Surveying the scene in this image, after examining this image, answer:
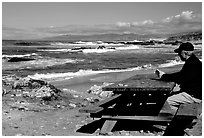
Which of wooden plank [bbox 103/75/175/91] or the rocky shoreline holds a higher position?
wooden plank [bbox 103/75/175/91]

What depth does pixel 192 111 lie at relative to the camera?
185 inches

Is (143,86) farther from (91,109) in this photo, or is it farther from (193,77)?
(91,109)

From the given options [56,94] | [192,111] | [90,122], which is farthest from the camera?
[56,94]

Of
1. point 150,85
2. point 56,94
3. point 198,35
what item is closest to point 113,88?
point 150,85

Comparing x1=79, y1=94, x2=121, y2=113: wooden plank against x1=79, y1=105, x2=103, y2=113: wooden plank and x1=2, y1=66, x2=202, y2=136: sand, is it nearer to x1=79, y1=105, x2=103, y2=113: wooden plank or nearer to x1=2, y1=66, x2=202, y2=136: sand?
x1=79, y1=105, x2=103, y2=113: wooden plank

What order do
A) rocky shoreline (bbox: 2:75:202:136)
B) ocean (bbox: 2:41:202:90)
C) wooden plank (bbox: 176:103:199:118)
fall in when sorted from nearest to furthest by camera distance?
wooden plank (bbox: 176:103:199:118)
rocky shoreline (bbox: 2:75:202:136)
ocean (bbox: 2:41:202:90)

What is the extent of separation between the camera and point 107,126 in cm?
618

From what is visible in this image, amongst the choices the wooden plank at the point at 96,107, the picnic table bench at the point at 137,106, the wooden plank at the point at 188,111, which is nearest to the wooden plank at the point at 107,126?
the picnic table bench at the point at 137,106

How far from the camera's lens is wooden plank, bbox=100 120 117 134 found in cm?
607

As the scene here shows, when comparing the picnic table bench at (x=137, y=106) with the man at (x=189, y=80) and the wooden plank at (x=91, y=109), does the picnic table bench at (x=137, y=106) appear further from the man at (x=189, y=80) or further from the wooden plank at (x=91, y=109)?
the man at (x=189, y=80)

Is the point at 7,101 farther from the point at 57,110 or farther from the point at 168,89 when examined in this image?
the point at 168,89

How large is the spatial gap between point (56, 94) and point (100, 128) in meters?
3.19

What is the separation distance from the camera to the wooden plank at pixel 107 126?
19.9ft

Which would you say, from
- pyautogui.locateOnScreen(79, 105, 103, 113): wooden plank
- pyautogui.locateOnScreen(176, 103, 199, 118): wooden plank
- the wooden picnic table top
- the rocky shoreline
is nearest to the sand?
the rocky shoreline
